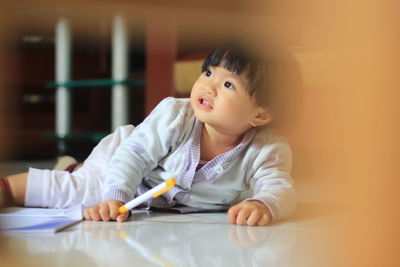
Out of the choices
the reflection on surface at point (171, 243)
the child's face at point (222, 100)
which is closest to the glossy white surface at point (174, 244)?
the reflection on surface at point (171, 243)

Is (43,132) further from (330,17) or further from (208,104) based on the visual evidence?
(330,17)

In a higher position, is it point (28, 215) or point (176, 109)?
point (176, 109)

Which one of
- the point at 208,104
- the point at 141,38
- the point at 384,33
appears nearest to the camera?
the point at 384,33

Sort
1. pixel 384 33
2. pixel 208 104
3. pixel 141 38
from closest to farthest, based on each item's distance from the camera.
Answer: pixel 384 33
pixel 141 38
pixel 208 104

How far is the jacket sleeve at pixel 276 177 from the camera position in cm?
56

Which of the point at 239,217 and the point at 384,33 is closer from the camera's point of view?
the point at 384,33

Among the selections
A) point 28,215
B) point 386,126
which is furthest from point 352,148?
point 28,215

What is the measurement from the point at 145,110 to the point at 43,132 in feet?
0.44

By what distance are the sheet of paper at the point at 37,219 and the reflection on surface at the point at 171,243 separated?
18 millimetres

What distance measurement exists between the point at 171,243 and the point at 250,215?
0.43 ft

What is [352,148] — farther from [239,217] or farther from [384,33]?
[239,217]

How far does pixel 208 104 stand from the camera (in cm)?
53

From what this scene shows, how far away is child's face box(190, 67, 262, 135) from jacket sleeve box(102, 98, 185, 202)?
0.12 ft

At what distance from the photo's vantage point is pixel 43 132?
61 centimetres
